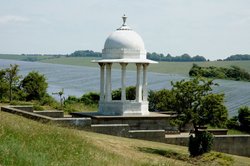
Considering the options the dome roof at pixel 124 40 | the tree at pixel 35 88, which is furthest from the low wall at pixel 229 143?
the tree at pixel 35 88

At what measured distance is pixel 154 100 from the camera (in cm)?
4325

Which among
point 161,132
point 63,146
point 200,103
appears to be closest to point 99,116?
point 161,132

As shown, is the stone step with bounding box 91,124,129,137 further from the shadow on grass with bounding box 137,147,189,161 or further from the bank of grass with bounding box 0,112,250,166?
the bank of grass with bounding box 0,112,250,166

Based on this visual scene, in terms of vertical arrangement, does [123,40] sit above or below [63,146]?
above

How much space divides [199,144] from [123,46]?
8.32m

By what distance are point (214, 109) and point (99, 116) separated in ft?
22.9

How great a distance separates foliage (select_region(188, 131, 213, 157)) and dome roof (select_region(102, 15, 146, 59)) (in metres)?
7.38

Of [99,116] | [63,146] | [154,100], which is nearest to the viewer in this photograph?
[63,146]

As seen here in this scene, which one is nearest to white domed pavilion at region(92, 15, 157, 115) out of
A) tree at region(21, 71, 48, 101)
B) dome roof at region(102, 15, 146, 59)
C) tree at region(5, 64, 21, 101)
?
dome roof at region(102, 15, 146, 59)

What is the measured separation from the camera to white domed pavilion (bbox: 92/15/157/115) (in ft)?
95.4

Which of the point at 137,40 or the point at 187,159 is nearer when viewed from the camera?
the point at 187,159

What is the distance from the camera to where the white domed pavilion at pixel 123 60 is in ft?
95.4

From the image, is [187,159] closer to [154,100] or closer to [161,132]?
[161,132]

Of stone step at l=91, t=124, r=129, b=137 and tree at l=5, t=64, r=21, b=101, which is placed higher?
tree at l=5, t=64, r=21, b=101
